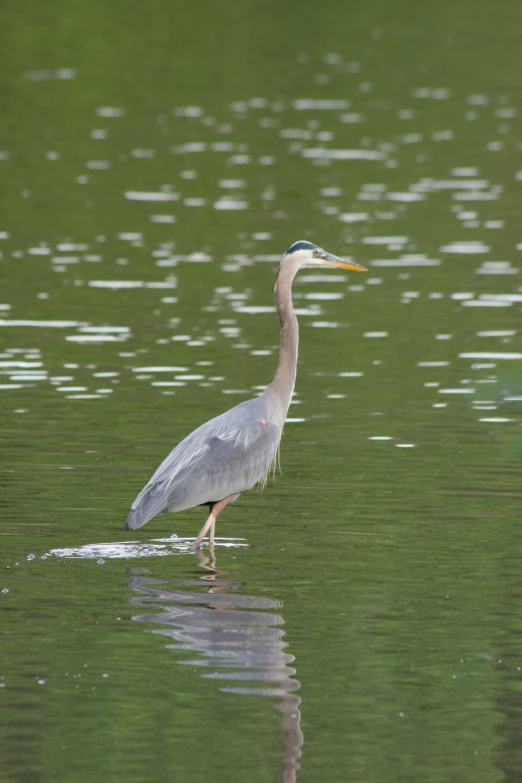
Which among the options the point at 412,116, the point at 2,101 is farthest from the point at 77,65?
the point at 412,116

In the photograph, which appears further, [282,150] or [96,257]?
[282,150]

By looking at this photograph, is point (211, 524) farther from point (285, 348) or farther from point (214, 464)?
point (285, 348)

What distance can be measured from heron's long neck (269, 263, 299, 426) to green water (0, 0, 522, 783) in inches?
31.4

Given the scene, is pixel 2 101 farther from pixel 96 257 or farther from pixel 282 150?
pixel 96 257

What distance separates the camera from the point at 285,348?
13.7m

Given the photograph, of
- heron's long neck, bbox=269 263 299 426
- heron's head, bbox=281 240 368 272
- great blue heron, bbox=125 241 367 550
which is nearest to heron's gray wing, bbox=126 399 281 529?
great blue heron, bbox=125 241 367 550

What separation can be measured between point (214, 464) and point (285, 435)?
130 inches

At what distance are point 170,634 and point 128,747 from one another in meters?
1.70

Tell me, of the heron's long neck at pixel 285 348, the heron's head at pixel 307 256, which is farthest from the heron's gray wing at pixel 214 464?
the heron's head at pixel 307 256

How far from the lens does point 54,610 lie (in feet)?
34.8

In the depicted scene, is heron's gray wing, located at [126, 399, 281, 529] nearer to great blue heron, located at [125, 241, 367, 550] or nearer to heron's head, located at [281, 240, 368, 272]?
great blue heron, located at [125, 241, 367, 550]

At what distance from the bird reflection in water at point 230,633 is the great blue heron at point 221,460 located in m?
0.60

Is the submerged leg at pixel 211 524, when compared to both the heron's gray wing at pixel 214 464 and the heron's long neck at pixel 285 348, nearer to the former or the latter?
the heron's gray wing at pixel 214 464

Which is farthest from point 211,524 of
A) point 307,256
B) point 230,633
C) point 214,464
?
point 307,256
